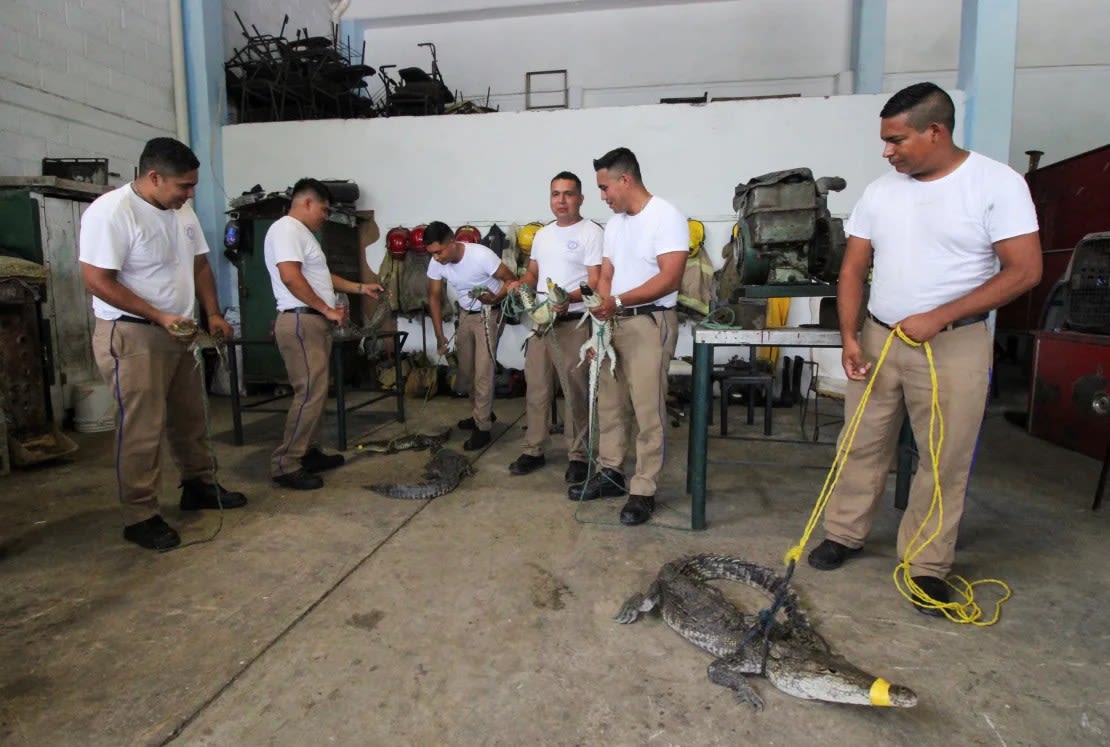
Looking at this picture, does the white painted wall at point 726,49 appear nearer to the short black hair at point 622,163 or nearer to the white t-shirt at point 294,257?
the white t-shirt at point 294,257

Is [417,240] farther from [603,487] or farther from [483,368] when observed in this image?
[603,487]

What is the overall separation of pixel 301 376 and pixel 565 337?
1365mm

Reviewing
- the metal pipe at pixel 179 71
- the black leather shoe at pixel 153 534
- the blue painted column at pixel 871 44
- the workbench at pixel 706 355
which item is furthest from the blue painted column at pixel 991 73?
A: the metal pipe at pixel 179 71

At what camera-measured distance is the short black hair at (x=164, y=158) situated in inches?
91.1

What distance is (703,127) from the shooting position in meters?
5.64

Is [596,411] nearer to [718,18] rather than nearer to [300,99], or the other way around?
[300,99]

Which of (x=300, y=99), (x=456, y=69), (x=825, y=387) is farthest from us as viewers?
(x=456, y=69)

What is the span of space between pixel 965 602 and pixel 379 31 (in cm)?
926

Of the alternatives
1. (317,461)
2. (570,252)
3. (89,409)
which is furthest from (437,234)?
(89,409)

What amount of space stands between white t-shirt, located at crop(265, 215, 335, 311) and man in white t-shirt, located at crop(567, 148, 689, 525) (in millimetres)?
1523

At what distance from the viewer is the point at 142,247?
2.33 m

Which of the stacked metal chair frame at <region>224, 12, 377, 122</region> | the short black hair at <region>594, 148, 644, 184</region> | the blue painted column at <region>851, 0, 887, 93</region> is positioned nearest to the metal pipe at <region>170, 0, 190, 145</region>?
the stacked metal chair frame at <region>224, 12, 377, 122</region>

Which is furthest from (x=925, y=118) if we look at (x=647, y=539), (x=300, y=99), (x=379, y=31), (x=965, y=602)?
(x=379, y=31)

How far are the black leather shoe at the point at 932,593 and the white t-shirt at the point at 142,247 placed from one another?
113 inches
